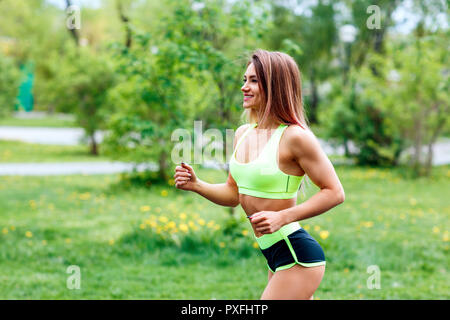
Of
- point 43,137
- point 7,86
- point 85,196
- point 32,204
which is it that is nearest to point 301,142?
point 32,204

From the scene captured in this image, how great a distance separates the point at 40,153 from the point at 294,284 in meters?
18.3

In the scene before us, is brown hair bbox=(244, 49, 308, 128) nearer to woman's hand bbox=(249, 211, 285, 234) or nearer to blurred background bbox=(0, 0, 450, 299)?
woman's hand bbox=(249, 211, 285, 234)

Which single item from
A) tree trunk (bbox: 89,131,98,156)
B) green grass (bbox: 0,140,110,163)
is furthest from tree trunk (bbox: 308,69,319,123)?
tree trunk (bbox: 89,131,98,156)

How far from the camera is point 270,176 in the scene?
242cm

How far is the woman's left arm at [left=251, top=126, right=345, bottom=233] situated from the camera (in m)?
2.24

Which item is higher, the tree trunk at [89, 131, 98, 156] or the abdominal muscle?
the abdominal muscle

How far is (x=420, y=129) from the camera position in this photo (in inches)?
527

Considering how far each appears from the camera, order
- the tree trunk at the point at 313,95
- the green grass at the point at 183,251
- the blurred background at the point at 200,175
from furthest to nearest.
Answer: the tree trunk at the point at 313,95, the blurred background at the point at 200,175, the green grass at the point at 183,251

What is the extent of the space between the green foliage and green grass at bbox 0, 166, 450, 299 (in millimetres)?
10349

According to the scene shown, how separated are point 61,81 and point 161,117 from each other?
23.6 feet

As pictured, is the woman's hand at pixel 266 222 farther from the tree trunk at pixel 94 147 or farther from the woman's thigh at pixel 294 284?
the tree trunk at pixel 94 147

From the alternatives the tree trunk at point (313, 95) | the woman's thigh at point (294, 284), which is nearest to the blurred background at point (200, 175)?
the woman's thigh at point (294, 284)

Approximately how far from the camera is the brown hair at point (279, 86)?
8.07ft

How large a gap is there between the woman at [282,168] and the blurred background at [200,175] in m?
0.48
